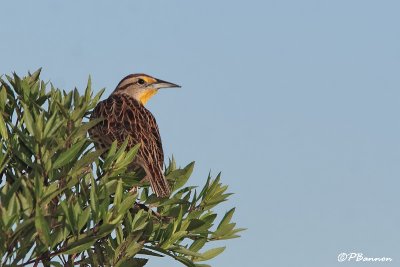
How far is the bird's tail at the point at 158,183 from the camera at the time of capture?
36.9 feet

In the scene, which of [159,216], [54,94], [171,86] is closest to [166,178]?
[159,216]

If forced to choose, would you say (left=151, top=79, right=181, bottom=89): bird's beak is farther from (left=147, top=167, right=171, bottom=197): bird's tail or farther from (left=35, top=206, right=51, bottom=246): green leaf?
(left=35, top=206, right=51, bottom=246): green leaf

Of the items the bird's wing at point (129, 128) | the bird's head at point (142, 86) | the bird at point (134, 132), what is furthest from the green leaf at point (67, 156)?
the bird's head at point (142, 86)

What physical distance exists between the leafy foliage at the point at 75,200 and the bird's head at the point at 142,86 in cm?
455

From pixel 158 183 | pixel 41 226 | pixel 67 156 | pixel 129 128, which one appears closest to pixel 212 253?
pixel 158 183

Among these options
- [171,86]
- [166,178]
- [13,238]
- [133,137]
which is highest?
[171,86]

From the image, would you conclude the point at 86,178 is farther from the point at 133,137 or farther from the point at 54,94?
the point at 133,137

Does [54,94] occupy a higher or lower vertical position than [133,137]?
lower

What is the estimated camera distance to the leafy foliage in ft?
28.8

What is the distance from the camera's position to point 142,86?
16344 millimetres

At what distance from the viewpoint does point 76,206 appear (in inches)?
352

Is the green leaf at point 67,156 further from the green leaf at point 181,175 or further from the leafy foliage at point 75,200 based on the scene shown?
the green leaf at point 181,175

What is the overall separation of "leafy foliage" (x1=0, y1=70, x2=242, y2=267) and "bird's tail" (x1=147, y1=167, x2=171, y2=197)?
14cm

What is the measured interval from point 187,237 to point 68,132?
1.94 m
